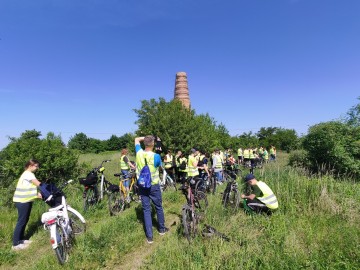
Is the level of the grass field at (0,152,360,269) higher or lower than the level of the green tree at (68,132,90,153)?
lower

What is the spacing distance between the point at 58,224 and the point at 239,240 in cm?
362

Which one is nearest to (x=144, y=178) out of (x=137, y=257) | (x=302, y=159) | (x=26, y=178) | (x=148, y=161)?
(x=148, y=161)

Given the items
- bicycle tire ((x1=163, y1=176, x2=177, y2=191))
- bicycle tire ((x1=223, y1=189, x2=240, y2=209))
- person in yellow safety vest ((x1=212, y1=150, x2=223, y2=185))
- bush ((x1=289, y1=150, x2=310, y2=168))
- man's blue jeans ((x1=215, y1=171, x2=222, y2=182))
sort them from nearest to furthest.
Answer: bicycle tire ((x1=223, y1=189, x2=240, y2=209)) < bicycle tire ((x1=163, y1=176, x2=177, y2=191)) < person in yellow safety vest ((x1=212, y1=150, x2=223, y2=185)) < man's blue jeans ((x1=215, y1=171, x2=222, y2=182)) < bush ((x1=289, y1=150, x2=310, y2=168))

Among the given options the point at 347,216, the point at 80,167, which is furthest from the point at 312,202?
the point at 80,167

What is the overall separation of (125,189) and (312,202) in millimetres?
5718

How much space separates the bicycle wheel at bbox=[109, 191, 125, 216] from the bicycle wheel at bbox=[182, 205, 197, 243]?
3.00m

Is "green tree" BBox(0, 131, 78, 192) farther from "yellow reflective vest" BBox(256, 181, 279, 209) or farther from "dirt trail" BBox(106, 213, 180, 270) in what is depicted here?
"yellow reflective vest" BBox(256, 181, 279, 209)

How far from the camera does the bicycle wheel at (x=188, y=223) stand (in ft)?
16.6

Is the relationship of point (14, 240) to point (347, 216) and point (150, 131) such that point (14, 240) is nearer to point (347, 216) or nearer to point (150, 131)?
point (347, 216)

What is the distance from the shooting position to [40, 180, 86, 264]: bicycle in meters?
4.51

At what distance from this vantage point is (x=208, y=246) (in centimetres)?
450

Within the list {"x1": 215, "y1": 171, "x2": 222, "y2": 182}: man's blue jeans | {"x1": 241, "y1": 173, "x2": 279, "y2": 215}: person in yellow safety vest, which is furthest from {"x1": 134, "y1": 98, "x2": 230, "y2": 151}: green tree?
{"x1": 241, "y1": 173, "x2": 279, "y2": 215}: person in yellow safety vest

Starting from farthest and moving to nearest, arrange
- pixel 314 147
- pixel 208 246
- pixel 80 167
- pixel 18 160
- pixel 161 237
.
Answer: pixel 314 147 → pixel 80 167 → pixel 18 160 → pixel 161 237 → pixel 208 246

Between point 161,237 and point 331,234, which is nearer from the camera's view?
point 331,234
